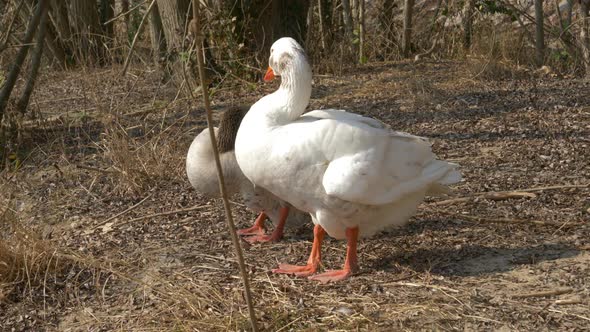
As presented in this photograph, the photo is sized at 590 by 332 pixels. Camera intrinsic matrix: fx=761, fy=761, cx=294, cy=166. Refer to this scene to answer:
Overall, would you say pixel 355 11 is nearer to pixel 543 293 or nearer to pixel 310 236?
pixel 310 236

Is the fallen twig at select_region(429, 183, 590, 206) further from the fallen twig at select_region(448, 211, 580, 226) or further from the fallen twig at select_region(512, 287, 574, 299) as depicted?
the fallen twig at select_region(512, 287, 574, 299)

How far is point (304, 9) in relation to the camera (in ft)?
31.9

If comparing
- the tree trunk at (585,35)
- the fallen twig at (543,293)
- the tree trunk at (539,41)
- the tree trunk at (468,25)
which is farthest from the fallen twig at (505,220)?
the tree trunk at (468,25)

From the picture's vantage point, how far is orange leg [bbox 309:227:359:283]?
4.25 m

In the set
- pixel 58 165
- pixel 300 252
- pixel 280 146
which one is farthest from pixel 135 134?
pixel 280 146

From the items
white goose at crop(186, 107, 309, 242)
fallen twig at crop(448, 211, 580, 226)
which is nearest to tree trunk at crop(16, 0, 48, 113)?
white goose at crop(186, 107, 309, 242)

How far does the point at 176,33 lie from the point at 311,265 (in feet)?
17.0

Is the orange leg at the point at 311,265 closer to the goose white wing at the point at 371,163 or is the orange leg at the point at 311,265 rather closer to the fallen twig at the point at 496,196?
the goose white wing at the point at 371,163

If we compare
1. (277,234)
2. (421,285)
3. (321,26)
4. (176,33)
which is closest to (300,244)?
(277,234)

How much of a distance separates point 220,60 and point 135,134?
2.14 m

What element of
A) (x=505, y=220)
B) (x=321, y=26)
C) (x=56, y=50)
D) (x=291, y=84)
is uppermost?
(x=321, y=26)

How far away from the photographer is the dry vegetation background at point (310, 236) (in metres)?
3.87

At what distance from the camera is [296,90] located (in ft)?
14.1

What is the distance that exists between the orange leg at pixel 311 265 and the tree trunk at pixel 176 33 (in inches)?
186
